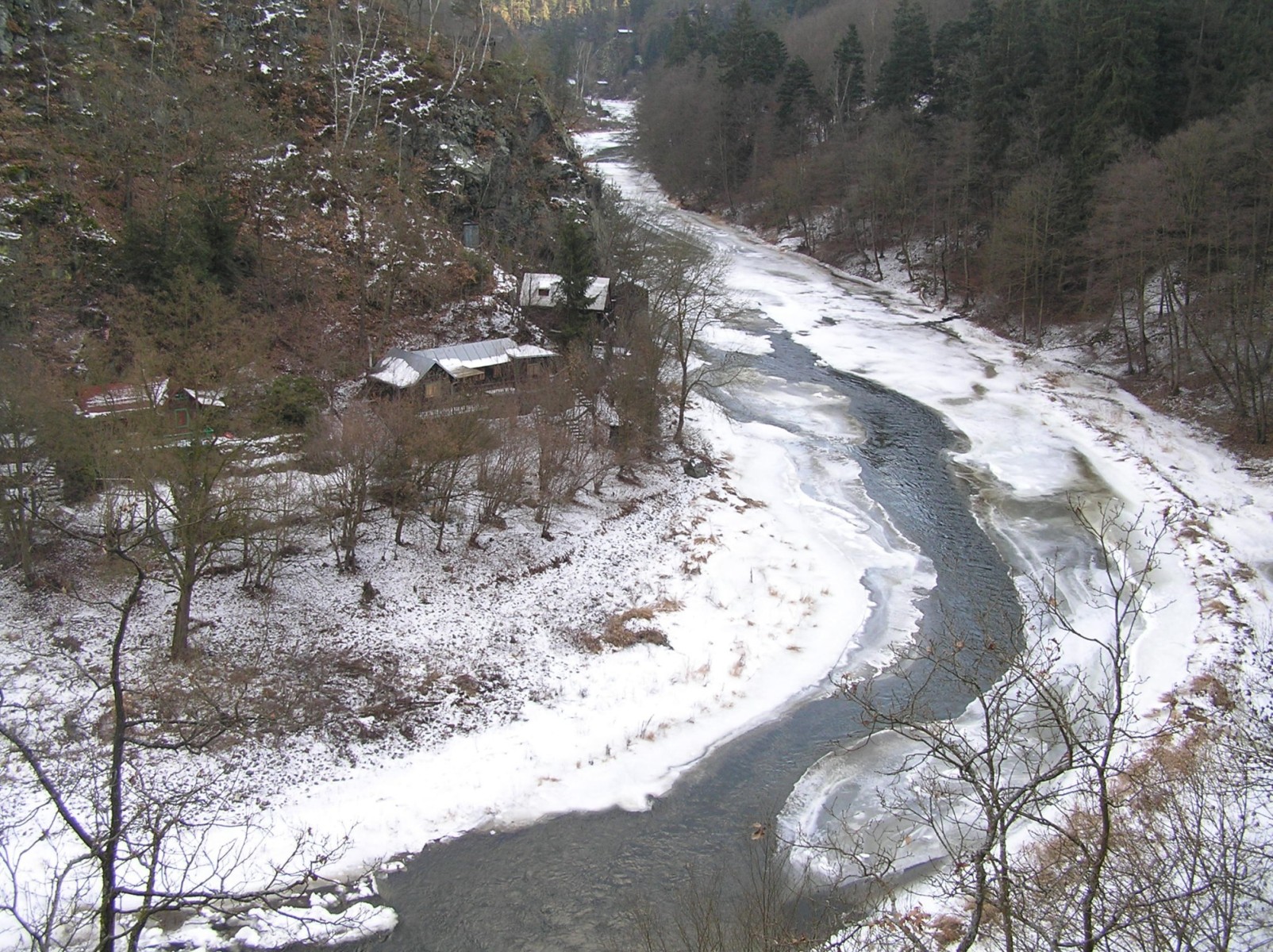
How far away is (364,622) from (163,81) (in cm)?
2961

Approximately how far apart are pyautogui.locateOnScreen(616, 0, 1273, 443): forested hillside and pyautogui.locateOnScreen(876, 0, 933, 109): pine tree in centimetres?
15

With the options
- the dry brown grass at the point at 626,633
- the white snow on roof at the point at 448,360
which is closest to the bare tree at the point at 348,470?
the white snow on roof at the point at 448,360

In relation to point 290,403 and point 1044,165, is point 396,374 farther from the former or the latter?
point 1044,165

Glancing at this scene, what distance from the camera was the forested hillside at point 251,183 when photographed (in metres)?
27.1

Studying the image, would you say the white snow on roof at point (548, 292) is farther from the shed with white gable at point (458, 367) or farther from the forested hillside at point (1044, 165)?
the forested hillside at point (1044, 165)

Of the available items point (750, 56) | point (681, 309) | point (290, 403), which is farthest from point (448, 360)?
point (750, 56)

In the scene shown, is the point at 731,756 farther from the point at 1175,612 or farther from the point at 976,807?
the point at 1175,612

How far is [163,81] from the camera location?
120ft

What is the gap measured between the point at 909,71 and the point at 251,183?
44124 millimetres

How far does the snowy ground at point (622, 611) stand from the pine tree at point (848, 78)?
42.7m

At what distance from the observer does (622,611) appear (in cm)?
2173

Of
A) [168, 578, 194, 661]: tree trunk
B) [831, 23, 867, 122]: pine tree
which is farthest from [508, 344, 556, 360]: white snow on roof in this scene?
[831, 23, 867, 122]: pine tree

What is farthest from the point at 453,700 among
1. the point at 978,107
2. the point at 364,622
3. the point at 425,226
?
the point at 978,107

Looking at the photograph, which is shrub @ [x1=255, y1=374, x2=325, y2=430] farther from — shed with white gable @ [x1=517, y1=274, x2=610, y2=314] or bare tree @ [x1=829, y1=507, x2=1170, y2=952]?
bare tree @ [x1=829, y1=507, x2=1170, y2=952]
